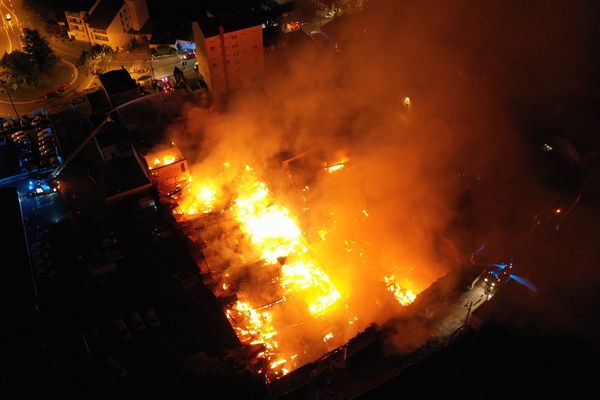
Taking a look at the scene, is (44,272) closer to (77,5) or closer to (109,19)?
(109,19)

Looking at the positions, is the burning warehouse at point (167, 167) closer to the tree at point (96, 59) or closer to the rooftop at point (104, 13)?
the tree at point (96, 59)

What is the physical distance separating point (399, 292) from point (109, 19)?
80.0 ft

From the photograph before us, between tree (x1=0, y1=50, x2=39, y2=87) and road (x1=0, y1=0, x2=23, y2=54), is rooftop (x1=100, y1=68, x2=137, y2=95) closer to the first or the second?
tree (x1=0, y1=50, x2=39, y2=87)

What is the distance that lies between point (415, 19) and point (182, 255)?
18.7 meters

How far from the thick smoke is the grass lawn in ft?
32.8

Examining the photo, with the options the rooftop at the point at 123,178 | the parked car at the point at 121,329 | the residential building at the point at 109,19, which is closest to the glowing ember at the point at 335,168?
the rooftop at the point at 123,178

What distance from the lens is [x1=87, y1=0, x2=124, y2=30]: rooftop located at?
85.3ft

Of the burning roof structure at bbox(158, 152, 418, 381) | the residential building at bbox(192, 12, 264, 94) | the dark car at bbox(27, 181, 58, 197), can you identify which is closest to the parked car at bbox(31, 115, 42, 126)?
the dark car at bbox(27, 181, 58, 197)

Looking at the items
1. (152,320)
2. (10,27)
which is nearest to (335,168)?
(152,320)

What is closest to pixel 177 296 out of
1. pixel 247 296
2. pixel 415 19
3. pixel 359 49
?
pixel 247 296

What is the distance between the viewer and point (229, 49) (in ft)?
67.3

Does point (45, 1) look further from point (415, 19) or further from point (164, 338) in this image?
point (164, 338)

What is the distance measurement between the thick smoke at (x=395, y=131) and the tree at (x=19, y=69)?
35.4ft

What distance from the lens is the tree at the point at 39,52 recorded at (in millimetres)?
23688
